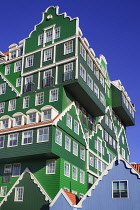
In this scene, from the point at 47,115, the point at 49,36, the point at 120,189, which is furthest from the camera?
the point at 49,36

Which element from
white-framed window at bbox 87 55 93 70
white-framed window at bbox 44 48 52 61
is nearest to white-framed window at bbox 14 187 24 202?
white-framed window at bbox 44 48 52 61

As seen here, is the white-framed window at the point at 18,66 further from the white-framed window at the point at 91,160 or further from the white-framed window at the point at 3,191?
the white-framed window at the point at 3,191

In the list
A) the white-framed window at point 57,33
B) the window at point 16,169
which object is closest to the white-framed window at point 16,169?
the window at point 16,169

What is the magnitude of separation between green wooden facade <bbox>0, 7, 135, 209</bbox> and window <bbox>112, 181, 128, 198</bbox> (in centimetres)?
767

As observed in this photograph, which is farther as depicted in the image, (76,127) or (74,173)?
(76,127)

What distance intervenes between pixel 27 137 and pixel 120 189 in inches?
679

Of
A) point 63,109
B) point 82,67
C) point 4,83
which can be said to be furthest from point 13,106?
point 82,67

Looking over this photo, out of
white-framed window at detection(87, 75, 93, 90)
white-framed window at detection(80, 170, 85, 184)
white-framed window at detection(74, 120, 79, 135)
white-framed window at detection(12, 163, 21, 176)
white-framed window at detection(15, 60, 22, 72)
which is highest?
white-framed window at detection(15, 60, 22, 72)

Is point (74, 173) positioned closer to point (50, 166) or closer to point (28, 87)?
point (50, 166)

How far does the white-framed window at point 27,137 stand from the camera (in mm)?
45147

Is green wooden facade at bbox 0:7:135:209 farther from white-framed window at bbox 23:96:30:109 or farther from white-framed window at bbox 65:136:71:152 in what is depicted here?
white-framed window at bbox 23:96:30:109

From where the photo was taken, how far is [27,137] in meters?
45.6

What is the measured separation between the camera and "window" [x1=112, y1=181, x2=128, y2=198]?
110 ft

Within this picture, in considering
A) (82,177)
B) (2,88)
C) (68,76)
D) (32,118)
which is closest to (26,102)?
(32,118)
